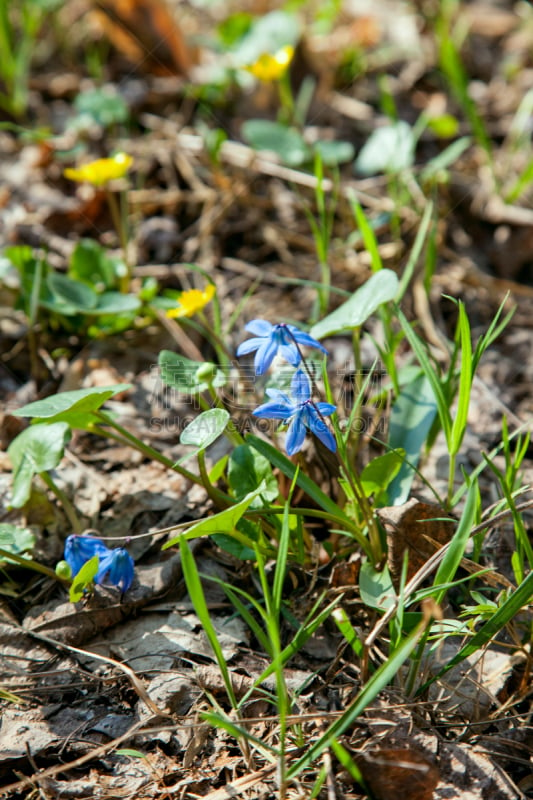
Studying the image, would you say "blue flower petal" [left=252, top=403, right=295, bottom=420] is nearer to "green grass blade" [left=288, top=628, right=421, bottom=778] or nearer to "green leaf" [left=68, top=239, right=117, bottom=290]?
"green grass blade" [left=288, top=628, right=421, bottom=778]

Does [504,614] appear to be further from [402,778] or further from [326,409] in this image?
[326,409]

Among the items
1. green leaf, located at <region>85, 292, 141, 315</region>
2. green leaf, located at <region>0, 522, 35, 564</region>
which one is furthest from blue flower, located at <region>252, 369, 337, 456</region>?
green leaf, located at <region>85, 292, 141, 315</region>

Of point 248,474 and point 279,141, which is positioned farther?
point 279,141

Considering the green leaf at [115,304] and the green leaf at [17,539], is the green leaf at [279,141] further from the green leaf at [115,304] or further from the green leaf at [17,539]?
the green leaf at [17,539]

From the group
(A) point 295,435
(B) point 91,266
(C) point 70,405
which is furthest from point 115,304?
(A) point 295,435

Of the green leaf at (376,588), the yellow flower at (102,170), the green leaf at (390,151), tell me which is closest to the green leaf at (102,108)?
the yellow flower at (102,170)

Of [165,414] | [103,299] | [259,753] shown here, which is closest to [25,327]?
[103,299]
